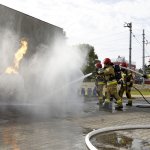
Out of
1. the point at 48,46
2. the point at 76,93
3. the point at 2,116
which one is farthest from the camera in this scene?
the point at 76,93

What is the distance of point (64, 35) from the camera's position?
19312 mm

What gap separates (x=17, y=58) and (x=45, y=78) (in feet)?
11.7

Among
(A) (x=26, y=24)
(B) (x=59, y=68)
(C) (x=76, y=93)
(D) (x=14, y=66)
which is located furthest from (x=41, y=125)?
(C) (x=76, y=93)

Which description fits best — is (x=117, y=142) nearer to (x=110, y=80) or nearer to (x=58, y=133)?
(x=58, y=133)

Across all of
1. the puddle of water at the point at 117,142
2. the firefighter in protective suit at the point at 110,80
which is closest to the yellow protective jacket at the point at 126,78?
the firefighter in protective suit at the point at 110,80

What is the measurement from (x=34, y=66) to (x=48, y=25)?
222 cm

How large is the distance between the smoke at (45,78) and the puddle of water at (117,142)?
5.47 m

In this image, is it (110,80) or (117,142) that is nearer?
(117,142)

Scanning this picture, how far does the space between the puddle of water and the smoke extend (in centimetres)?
547

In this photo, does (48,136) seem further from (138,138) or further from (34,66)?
(34,66)

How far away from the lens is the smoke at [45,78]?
14328 mm

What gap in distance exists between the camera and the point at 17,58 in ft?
49.2

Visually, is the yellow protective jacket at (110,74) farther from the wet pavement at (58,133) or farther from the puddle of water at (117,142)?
the puddle of water at (117,142)

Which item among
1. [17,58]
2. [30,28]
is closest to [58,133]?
[17,58]
